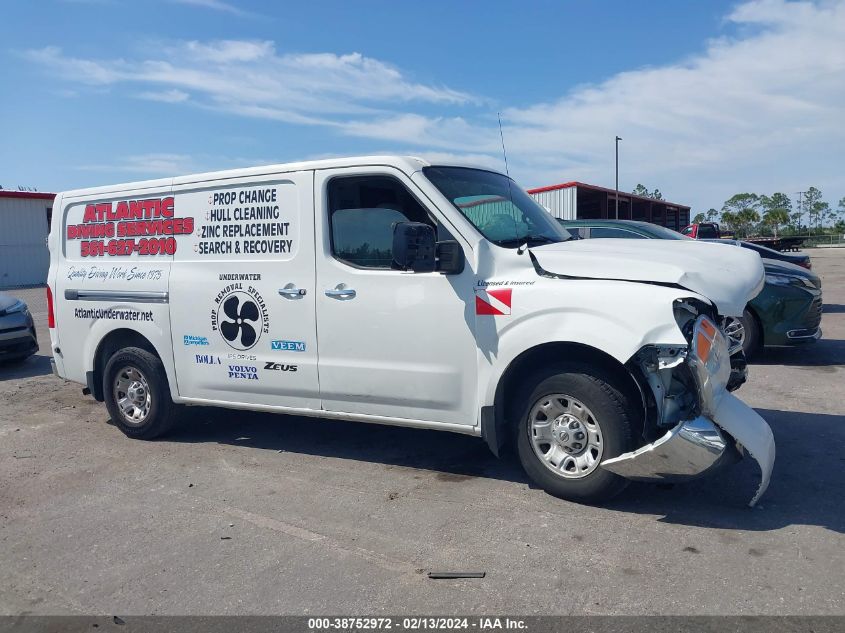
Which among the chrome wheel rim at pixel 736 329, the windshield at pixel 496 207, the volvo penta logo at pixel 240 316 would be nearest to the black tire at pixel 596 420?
the windshield at pixel 496 207

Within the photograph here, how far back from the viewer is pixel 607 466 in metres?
4.24

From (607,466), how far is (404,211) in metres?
2.21

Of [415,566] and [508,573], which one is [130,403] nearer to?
[415,566]

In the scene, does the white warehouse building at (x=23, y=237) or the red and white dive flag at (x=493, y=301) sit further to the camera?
the white warehouse building at (x=23, y=237)

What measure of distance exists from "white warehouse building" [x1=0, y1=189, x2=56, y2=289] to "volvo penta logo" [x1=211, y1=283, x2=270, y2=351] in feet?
91.0

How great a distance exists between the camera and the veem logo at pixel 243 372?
5.74m

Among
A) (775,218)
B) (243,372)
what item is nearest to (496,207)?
(243,372)

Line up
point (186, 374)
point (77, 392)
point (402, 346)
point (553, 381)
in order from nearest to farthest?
1. point (553, 381)
2. point (402, 346)
3. point (186, 374)
4. point (77, 392)

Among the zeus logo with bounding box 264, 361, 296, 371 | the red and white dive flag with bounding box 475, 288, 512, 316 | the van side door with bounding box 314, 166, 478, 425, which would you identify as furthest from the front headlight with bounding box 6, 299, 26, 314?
the red and white dive flag with bounding box 475, 288, 512, 316

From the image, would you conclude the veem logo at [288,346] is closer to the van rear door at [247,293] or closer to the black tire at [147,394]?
the van rear door at [247,293]

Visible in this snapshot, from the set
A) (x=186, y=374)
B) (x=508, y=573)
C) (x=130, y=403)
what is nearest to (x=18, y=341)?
(x=130, y=403)

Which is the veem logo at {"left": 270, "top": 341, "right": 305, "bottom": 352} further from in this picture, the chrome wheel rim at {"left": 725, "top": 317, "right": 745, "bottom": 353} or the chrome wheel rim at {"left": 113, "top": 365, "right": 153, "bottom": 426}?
the chrome wheel rim at {"left": 725, "top": 317, "right": 745, "bottom": 353}

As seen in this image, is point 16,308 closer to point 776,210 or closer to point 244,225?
point 244,225

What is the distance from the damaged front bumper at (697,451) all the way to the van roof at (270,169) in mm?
2436
